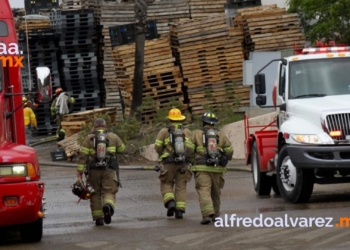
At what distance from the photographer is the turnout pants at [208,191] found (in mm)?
13852

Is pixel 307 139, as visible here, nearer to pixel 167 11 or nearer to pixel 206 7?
pixel 167 11

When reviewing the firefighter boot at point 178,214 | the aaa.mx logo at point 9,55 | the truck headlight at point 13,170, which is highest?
the aaa.mx logo at point 9,55

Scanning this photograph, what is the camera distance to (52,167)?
2584 cm

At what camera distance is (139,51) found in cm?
2700

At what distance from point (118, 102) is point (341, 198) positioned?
1609 centimetres

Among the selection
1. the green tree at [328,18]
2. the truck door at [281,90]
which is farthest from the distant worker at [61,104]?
the truck door at [281,90]

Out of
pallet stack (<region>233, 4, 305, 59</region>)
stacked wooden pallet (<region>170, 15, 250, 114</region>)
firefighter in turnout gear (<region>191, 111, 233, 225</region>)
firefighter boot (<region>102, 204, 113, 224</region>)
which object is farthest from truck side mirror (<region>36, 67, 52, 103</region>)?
pallet stack (<region>233, 4, 305, 59</region>)

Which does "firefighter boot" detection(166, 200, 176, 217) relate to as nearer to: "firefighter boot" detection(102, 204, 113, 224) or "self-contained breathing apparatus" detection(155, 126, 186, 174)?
"self-contained breathing apparatus" detection(155, 126, 186, 174)

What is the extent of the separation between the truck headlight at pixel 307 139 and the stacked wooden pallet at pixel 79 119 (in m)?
12.7

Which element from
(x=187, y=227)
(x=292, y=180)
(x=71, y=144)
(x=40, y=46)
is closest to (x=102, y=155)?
(x=187, y=227)

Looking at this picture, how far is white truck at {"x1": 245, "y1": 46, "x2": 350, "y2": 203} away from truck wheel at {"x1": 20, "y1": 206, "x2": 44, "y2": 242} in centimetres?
430

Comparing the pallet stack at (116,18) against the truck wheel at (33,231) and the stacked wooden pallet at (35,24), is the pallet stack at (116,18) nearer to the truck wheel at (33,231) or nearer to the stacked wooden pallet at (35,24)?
Answer: the stacked wooden pallet at (35,24)

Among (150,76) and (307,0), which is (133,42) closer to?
(150,76)

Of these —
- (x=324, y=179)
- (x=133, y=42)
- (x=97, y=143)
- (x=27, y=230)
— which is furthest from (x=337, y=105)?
(x=133, y=42)
